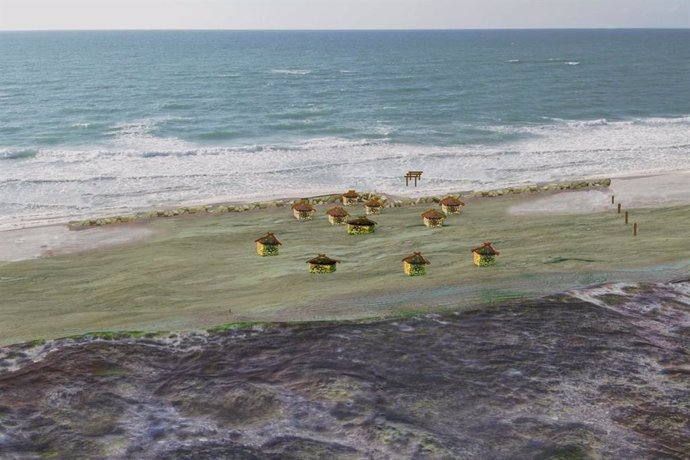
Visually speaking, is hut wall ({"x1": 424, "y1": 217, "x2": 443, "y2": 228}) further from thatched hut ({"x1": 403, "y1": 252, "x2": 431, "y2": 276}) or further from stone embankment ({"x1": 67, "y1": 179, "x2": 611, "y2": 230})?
thatched hut ({"x1": 403, "y1": 252, "x2": 431, "y2": 276})

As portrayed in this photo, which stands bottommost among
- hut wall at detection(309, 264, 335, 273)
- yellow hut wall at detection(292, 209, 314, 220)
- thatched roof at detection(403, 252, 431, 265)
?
hut wall at detection(309, 264, 335, 273)

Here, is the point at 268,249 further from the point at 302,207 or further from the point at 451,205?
the point at 451,205

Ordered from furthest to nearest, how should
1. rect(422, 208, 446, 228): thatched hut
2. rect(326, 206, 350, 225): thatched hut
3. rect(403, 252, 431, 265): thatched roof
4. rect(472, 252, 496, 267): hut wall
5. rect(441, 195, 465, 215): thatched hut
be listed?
rect(441, 195, 465, 215): thatched hut < rect(326, 206, 350, 225): thatched hut < rect(422, 208, 446, 228): thatched hut < rect(472, 252, 496, 267): hut wall < rect(403, 252, 431, 265): thatched roof

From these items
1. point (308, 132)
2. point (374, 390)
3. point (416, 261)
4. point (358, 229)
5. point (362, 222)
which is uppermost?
point (308, 132)

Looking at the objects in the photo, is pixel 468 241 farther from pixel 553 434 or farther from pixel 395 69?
pixel 395 69

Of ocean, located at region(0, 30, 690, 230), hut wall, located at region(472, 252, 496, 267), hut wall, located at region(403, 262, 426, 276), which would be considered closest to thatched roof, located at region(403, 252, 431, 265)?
hut wall, located at region(403, 262, 426, 276)

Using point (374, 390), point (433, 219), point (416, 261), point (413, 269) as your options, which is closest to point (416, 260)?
point (416, 261)

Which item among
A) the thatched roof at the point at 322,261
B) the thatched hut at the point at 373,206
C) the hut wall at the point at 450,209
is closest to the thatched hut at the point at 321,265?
the thatched roof at the point at 322,261
